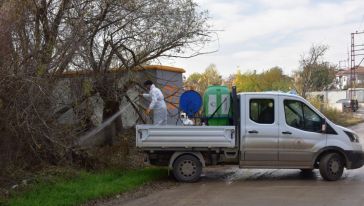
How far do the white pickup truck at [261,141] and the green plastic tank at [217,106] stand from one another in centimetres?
34

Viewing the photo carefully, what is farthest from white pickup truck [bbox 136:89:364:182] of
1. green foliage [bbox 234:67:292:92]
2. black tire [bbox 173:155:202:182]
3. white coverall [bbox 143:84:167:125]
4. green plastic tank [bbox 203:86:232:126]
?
green foliage [bbox 234:67:292:92]

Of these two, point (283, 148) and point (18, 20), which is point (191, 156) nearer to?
point (283, 148)

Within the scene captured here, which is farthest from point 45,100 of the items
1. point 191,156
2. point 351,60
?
point 351,60

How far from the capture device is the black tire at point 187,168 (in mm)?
12469

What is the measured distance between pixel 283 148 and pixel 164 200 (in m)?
3.54

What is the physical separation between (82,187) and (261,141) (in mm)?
4299

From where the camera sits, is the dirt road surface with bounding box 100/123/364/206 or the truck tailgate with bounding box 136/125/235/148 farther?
the truck tailgate with bounding box 136/125/235/148

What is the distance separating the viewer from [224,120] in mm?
12828

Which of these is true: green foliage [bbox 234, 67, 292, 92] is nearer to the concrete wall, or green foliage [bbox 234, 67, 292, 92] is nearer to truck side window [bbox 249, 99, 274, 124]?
the concrete wall

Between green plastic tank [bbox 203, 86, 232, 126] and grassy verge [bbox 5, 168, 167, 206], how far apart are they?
1936 mm

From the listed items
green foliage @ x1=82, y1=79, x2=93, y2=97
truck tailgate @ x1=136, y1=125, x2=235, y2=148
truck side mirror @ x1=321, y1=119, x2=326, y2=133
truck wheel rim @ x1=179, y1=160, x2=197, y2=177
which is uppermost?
green foliage @ x1=82, y1=79, x2=93, y2=97

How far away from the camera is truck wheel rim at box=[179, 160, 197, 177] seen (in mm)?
12500

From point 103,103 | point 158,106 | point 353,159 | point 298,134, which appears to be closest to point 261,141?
point 298,134

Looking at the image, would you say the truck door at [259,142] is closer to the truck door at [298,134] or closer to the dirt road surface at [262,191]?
the truck door at [298,134]
